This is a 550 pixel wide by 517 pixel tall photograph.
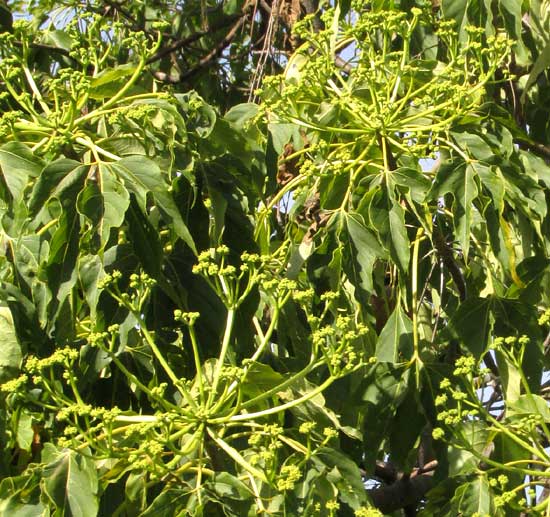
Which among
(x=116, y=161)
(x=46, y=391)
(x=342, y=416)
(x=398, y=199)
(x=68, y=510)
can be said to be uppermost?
(x=116, y=161)

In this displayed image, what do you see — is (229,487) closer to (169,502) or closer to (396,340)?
(169,502)

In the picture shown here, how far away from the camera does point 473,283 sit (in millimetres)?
2975

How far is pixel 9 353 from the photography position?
246cm

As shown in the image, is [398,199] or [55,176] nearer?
[55,176]

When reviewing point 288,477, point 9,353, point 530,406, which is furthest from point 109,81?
point 530,406

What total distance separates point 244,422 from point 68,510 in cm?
35

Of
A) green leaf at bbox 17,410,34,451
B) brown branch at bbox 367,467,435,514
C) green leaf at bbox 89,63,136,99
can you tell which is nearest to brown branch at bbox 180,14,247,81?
green leaf at bbox 89,63,136,99

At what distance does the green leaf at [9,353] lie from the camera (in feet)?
8.04

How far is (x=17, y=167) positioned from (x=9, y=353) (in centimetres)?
37

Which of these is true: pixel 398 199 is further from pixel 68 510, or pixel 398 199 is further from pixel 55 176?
pixel 68 510

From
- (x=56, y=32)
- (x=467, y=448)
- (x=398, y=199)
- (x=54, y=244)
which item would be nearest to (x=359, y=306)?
(x=398, y=199)

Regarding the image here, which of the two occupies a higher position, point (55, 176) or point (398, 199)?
point (55, 176)

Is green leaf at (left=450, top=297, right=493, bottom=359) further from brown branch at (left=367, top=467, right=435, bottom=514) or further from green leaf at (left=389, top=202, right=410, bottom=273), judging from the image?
brown branch at (left=367, top=467, right=435, bottom=514)

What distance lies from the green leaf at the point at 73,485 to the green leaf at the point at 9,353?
27cm
